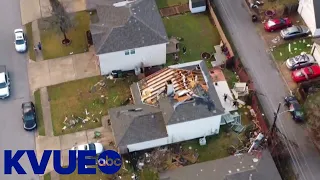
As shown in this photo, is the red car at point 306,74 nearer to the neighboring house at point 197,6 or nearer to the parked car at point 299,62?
the parked car at point 299,62

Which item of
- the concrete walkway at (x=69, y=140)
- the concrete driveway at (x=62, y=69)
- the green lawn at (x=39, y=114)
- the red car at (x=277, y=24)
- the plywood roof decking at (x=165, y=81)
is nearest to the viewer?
the plywood roof decking at (x=165, y=81)

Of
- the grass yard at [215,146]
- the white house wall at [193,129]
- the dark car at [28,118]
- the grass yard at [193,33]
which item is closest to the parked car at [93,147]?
the dark car at [28,118]

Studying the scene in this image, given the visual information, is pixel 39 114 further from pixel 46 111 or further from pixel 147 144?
pixel 147 144

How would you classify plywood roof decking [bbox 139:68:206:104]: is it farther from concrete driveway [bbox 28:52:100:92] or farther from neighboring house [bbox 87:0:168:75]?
concrete driveway [bbox 28:52:100:92]

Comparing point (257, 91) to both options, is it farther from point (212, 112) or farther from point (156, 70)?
point (156, 70)

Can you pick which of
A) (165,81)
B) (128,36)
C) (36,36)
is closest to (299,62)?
(165,81)

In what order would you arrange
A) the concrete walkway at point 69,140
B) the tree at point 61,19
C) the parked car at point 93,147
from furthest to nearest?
the tree at point 61,19, the concrete walkway at point 69,140, the parked car at point 93,147
